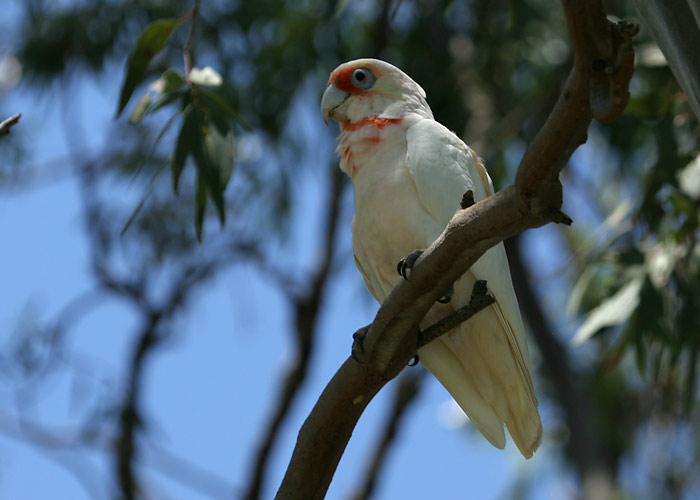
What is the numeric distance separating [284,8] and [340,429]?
9.41 ft

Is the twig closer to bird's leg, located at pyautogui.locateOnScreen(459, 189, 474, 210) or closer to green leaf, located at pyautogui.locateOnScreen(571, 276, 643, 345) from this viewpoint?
bird's leg, located at pyautogui.locateOnScreen(459, 189, 474, 210)

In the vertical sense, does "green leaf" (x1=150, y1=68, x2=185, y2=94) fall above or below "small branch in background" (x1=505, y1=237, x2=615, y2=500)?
above

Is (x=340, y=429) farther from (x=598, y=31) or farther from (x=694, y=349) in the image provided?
(x=694, y=349)

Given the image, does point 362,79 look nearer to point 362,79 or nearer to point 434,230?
point 362,79

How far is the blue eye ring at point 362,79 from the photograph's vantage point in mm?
1982

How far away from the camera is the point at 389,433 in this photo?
3.68 m

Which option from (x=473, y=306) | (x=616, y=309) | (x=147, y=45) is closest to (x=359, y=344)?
(x=473, y=306)

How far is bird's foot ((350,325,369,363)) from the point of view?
4.92 feet

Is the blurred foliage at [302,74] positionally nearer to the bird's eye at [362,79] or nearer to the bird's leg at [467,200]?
the bird's eye at [362,79]

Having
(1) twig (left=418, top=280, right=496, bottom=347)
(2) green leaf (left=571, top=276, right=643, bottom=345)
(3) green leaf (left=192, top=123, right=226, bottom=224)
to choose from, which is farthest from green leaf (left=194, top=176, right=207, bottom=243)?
(2) green leaf (left=571, top=276, right=643, bottom=345)

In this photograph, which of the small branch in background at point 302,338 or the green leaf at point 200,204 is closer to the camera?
the green leaf at point 200,204

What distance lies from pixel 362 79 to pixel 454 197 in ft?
1.40

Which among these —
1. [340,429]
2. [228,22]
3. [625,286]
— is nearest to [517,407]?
[340,429]

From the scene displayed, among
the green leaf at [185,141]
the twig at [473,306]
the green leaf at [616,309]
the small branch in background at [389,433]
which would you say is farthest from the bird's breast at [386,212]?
the small branch in background at [389,433]
